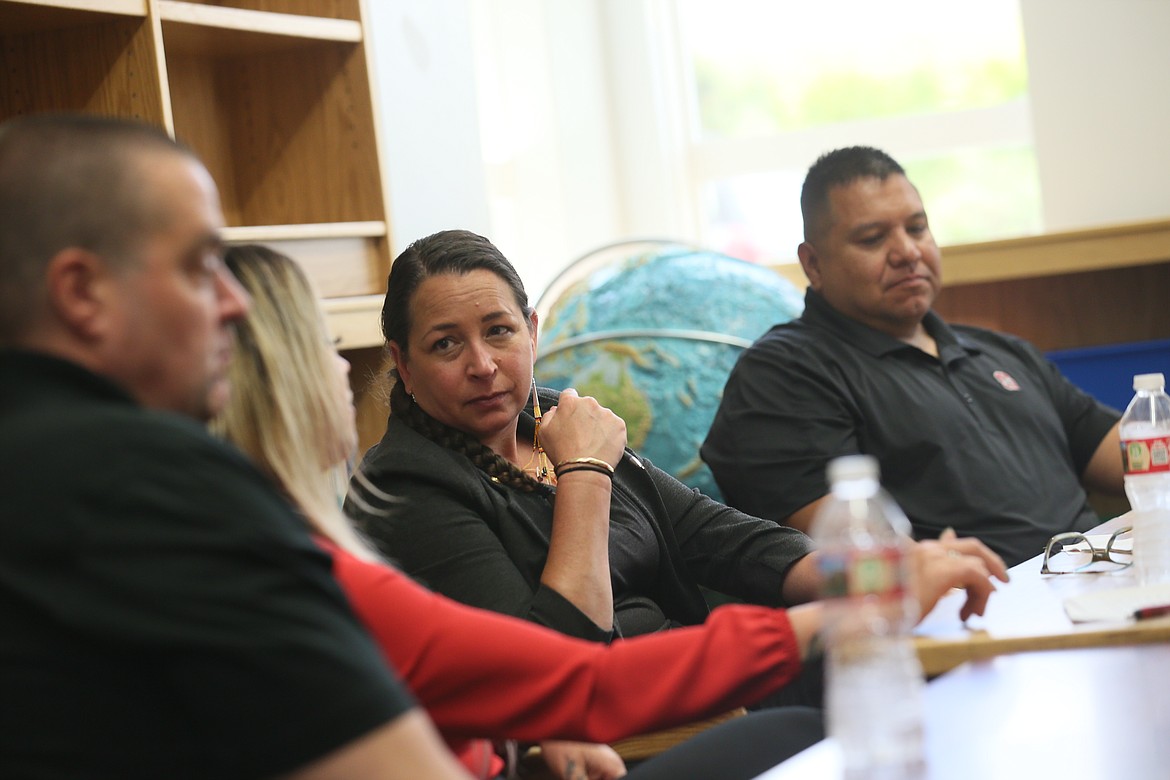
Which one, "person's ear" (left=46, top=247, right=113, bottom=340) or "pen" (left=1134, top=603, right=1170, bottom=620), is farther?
"pen" (left=1134, top=603, right=1170, bottom=620)

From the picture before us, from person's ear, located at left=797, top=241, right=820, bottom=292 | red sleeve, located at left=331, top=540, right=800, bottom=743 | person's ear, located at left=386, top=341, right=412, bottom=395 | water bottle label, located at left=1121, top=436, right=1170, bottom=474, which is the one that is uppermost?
person's ear, located at left=797, top=241, right=820, bottom=292

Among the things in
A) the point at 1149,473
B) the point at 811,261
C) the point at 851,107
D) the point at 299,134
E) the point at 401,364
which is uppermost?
the point at 851,107

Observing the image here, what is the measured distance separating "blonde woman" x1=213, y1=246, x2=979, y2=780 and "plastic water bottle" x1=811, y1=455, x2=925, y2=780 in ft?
0.62

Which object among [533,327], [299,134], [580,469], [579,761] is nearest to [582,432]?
[580,469]

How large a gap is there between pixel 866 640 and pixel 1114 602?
19.2 inches

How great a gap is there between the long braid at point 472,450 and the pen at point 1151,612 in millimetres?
898

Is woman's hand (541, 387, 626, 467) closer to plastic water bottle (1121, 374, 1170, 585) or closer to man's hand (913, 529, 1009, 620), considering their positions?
man's hand (913, 529, 1009, 620)

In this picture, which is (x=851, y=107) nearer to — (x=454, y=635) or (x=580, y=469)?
(x=580, y=469)

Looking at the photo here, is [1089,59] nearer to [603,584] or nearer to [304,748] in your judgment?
[603,584]

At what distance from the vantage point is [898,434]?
263cm

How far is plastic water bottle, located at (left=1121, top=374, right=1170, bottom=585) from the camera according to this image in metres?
1.70

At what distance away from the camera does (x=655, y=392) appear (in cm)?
284

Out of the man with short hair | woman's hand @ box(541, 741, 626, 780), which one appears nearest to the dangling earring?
woman's hand @ box(541, 741, 626, 780)

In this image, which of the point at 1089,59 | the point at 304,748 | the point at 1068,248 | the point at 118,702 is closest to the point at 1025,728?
the point at 304,748
